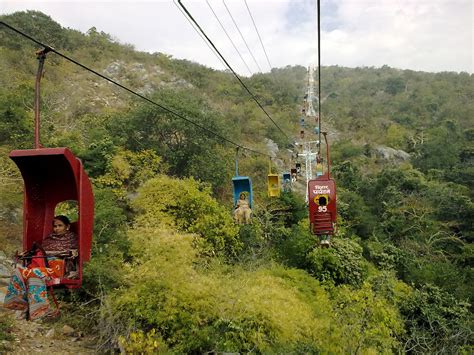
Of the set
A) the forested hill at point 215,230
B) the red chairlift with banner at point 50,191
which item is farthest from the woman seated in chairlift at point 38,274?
the forested hill at point 215,230

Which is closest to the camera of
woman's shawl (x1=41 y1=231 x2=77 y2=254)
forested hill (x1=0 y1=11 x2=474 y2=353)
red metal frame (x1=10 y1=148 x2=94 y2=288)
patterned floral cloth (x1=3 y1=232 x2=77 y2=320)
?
red metal frame (x1=10 y1=148 x2=94 y2=288)

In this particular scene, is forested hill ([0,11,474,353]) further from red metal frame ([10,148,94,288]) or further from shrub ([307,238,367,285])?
red metal frame ([10,148,94,288])

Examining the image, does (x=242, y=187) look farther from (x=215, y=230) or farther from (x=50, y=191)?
(x=50, y=191)

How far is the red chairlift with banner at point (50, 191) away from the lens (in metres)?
4.15

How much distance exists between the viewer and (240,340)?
9477 millimetres

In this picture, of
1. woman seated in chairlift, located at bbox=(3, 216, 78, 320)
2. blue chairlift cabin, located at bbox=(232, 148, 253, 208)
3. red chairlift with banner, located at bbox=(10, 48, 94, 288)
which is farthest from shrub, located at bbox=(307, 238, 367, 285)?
woman seated in chairlift, located at bbox=(3, 216, 78, 320)

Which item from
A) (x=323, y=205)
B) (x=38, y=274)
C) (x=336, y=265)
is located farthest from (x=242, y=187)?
(x=38, y=274)

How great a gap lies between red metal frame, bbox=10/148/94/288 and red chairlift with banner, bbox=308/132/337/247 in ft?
20.4

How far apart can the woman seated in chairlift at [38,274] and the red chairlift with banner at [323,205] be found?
642 centimetres

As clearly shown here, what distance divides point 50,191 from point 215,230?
901cm

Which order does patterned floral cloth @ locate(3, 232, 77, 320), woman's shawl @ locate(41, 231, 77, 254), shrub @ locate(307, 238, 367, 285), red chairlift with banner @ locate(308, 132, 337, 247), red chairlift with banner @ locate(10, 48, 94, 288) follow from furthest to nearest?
shrub @ locate(307, 238, 367, 285) < red chairlift with banner @ locate(308, 132, 337, 247) < woman's shawl @ locate(41, 231, 77, 254) < patterned floral cloth @ locate(3, 232, 77, 320) < red chairlift with banner @ locate(10, 48, 94, 288)

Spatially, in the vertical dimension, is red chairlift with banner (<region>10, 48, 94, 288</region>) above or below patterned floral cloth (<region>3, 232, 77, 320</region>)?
above

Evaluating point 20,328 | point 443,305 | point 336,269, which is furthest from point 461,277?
point 20,328

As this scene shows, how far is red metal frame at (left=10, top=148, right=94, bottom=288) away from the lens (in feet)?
14.2
